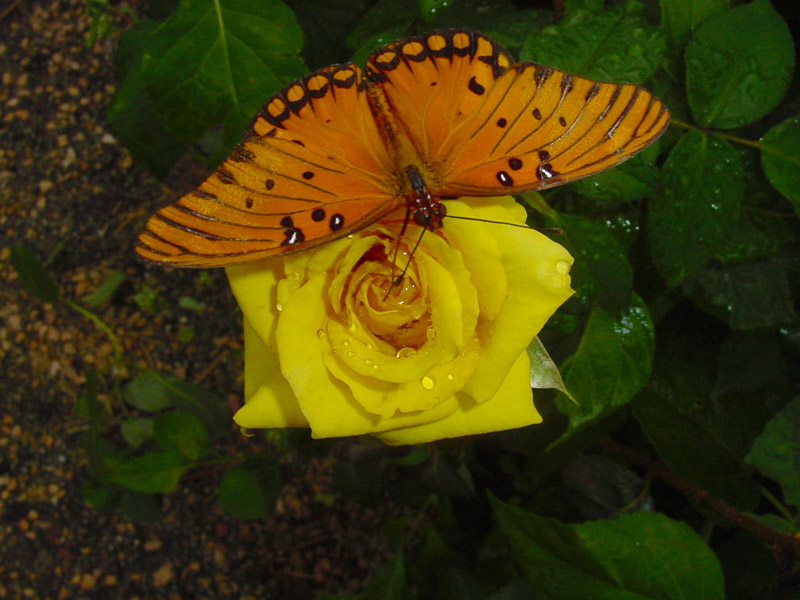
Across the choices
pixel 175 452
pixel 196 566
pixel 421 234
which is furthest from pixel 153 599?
pixel 421 234

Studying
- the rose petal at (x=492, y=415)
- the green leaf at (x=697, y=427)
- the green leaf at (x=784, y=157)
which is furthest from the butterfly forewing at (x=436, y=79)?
the green leaf at (x=697, y=427)

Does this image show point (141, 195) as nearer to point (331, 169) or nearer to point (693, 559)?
point (331, 169)

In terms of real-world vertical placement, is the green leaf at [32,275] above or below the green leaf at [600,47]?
below

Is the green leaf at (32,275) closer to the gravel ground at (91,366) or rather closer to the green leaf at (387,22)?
the gravel ground at (91,366)

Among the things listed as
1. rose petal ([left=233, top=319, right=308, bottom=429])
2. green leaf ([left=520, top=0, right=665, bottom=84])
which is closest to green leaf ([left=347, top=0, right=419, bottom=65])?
green leaf ([left=520, top=0, right=665, bottom=84])

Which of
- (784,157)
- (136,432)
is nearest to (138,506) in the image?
(136,432)

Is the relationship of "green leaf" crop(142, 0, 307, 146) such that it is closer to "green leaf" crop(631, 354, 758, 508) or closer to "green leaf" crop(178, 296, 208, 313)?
"green leaf" crop(631, 354, 758, 508)
